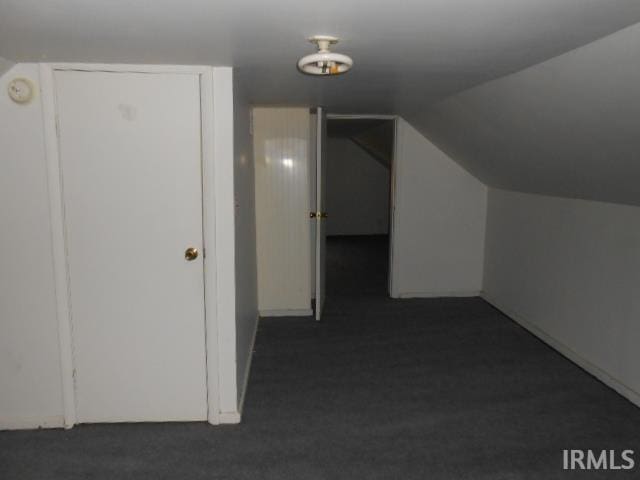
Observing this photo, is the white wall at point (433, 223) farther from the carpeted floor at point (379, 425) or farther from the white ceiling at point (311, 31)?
the white ceiling at point (311, 31)

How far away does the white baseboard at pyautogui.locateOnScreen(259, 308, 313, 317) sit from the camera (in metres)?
4.62

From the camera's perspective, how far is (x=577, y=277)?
3.47m

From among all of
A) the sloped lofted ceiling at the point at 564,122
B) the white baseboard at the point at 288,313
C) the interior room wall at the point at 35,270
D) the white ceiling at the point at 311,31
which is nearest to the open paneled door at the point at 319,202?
the white baseboard at the point at 288,313

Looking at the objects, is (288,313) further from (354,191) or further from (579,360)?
(354,191)

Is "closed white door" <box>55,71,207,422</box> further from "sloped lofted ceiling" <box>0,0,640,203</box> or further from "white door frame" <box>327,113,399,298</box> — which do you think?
"white door frame" <box>327,113,399,298</box>

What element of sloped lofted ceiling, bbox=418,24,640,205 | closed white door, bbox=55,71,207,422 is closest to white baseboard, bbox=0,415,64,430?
closed white door, bbox=55,71,207,422

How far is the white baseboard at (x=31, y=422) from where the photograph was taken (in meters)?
2.61

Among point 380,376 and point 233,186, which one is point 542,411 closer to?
point 380,376

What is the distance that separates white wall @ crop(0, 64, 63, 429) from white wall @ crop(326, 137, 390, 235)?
6.90m

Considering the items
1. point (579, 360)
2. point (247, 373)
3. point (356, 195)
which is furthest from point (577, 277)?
point (356, 195)

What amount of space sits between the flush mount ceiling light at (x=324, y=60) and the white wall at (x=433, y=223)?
10.4 feet

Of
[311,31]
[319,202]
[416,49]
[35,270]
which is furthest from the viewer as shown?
[319,202]

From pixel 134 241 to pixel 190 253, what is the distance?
0.30 m

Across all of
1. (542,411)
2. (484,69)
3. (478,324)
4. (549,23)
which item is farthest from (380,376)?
(549,23)
